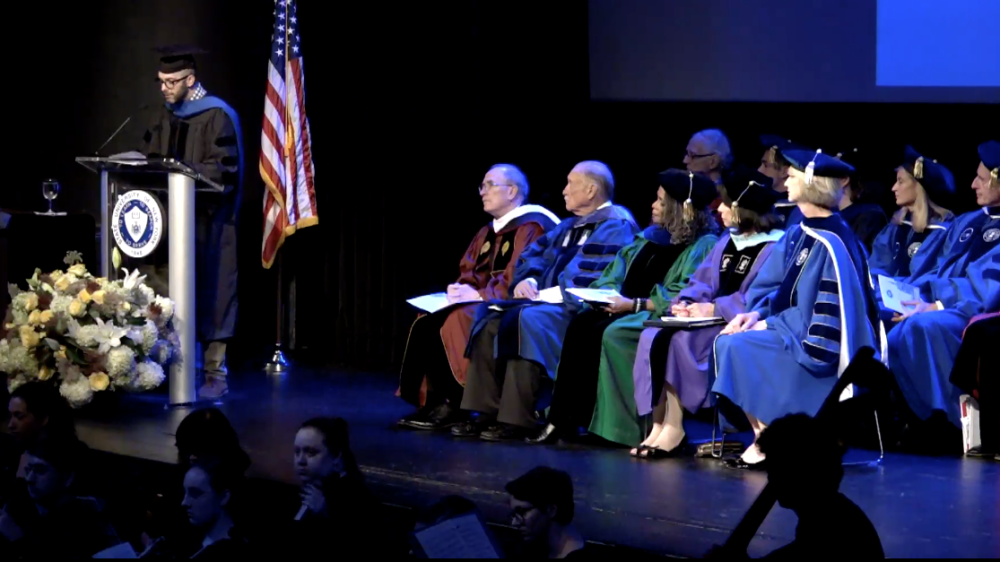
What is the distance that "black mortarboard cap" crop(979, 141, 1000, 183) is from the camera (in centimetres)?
575

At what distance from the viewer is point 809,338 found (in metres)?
5.30

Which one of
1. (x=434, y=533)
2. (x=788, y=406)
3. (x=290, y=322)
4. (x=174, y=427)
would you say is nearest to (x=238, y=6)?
(x=290, y=322)

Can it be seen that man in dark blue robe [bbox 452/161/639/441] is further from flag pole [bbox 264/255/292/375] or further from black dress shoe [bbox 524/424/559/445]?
flag pole [bbox 264/255/292/375]

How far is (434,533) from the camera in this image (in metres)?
3.03

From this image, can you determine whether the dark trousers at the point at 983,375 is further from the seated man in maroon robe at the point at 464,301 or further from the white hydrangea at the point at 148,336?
the white hydrangea at the point at 148,336

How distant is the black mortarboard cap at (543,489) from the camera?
10.9ft

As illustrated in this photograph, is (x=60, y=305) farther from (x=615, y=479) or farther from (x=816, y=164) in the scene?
(x=816, y=164)

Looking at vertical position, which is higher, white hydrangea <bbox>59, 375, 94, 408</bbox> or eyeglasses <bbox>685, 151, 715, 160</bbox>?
eyeglasses <bbox>685, 151, 715, 160</bbox>

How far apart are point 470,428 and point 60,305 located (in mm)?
1964

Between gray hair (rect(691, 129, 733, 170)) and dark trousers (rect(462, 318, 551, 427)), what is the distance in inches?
55.0

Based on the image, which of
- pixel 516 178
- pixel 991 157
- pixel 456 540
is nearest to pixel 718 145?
pixel 516 178

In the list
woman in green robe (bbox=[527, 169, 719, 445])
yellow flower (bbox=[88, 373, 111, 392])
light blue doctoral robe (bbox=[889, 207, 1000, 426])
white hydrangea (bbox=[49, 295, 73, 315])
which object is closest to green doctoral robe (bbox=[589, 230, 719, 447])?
woman in green robe (bbox=[527, 169, 719, 445])

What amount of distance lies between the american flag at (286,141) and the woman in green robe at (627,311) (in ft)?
7.73

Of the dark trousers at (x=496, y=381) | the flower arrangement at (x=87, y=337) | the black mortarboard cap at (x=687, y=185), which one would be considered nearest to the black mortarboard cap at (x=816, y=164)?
the black mortarboard cap at (x=687, y=185)
